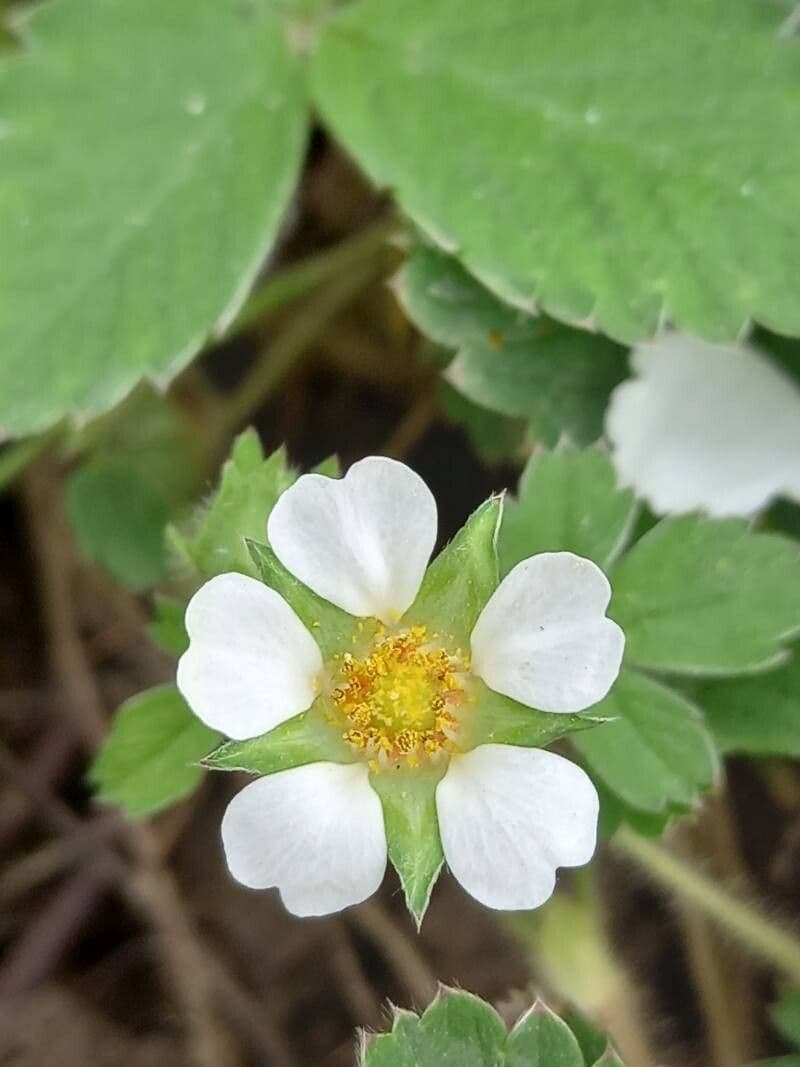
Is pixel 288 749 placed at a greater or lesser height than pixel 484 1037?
greater

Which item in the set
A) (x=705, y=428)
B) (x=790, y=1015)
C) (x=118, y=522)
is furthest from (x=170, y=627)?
(x=790, y=1015)

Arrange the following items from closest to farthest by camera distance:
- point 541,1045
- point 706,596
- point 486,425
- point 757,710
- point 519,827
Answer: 1. point 519,827
2. point 541,1045
3. point 706,596
4. point 757,710
5. point 486,425

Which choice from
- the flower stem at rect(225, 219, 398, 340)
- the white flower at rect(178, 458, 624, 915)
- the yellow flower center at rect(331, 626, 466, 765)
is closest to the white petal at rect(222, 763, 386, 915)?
the white flower at rect(178, 458, 624, 915)

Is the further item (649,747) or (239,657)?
(649,747)

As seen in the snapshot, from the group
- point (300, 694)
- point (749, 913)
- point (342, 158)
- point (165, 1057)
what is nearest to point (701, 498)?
point (749, 913)

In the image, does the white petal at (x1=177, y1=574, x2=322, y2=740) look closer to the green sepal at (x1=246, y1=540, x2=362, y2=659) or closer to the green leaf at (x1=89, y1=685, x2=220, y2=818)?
the green sepal at (x1=246, y1=540, x2=362, y2=659)

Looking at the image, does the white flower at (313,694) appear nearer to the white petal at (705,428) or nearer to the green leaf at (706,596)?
the green leaf at (706,596)

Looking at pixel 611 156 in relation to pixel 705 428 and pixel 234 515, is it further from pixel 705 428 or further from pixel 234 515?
→ pixel 234 515

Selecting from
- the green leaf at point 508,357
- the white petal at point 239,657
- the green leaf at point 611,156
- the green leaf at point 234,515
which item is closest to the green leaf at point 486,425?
the green leaf at point 508,357
